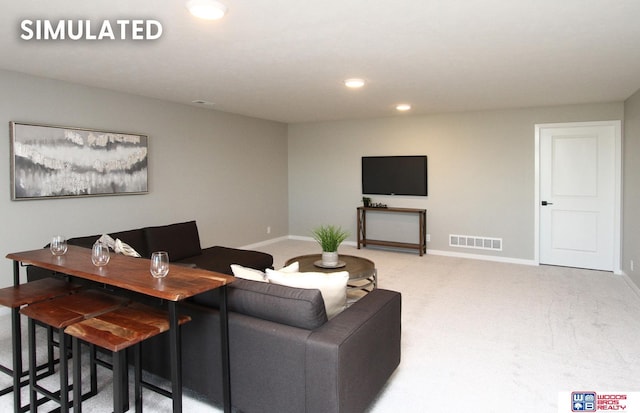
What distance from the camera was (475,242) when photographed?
20.4 feet

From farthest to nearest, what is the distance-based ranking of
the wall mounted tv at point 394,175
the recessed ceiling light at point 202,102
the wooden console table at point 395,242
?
the wall mounted tv at point 394,175 → the wooden console table at point 395,242 → the recessed ceiling light at point 202,102

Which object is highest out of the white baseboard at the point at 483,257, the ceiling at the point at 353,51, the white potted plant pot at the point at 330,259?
the ceiling at the point at 353,51

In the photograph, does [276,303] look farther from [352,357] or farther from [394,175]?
[394,175]

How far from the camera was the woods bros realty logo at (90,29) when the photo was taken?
259 centimetres

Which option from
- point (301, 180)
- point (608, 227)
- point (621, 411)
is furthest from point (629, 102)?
point (301, 180)

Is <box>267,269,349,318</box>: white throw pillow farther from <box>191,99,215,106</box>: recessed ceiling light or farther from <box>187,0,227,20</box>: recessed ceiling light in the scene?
<box>191,99,215,106</box>: recessed ceiling light

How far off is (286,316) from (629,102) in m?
5.21

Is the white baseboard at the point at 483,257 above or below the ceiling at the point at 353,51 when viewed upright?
below

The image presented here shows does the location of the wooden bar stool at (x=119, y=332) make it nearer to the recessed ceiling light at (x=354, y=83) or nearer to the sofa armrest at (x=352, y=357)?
the sofa armrest at (x=352, y=357)

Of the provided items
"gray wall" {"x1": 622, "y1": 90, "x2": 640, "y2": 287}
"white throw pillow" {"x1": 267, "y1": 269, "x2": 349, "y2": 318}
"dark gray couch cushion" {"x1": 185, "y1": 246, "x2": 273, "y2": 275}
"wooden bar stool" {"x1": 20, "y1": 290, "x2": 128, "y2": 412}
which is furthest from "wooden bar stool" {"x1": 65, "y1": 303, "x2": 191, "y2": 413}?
"gray wall" {"x1": 622, "y1": 90, "x2": 640, "y2": 287}

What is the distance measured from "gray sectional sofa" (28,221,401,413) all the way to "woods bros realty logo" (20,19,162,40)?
1.80 metres

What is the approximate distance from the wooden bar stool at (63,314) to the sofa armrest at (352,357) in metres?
1.13

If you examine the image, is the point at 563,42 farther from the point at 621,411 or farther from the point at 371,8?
the point at 621,411

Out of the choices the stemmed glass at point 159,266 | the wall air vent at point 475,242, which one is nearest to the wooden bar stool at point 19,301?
the stemmed glass at point 159,266
